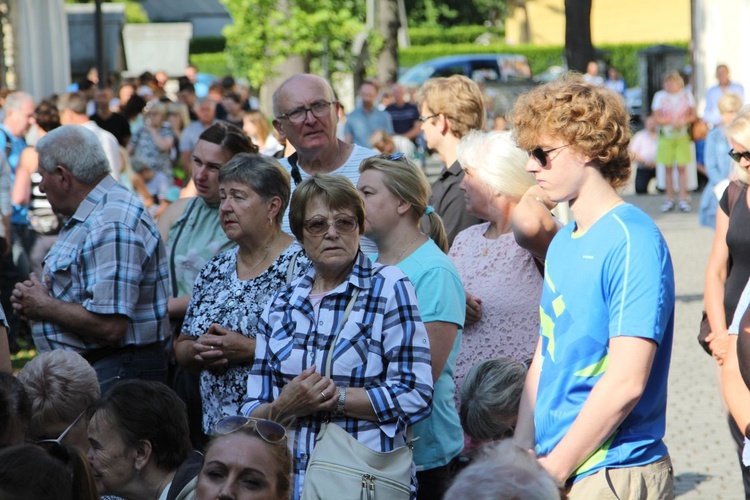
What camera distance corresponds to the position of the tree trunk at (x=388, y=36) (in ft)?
95.8

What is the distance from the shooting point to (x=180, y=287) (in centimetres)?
599

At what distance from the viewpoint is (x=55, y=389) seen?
4.48 meters

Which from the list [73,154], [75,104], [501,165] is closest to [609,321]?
[501,165]

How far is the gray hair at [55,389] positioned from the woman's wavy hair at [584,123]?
204 cm

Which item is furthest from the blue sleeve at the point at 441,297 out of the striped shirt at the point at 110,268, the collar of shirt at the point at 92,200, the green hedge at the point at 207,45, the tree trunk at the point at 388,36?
the green hedge at the point at 207,45

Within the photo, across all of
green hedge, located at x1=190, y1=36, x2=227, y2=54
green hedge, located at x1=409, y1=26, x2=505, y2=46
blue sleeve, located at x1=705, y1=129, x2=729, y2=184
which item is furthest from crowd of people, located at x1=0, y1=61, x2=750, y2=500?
green hedge, located at x1=409, y1=26, x2=505, y2=46

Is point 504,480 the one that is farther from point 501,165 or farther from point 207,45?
point 207,45

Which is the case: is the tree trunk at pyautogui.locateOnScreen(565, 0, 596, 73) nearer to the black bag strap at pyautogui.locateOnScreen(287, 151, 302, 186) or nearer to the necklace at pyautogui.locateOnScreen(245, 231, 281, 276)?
the black bag strap at pyautogui.locateOnScreen(287, 151, 302, 186)

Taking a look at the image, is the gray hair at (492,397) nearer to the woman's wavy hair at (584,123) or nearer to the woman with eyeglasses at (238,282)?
the woman with eyeglasses at (238,282)

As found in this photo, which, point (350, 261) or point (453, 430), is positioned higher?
point (350, 261)

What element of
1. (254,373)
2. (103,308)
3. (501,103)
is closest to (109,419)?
(254,373)

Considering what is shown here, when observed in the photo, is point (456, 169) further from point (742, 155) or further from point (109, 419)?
point (109, 419)

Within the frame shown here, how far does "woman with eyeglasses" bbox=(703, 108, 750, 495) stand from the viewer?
3.98 meters

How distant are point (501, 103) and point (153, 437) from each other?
86.1ft
